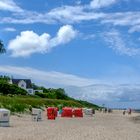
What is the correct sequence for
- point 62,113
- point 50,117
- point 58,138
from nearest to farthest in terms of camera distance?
point 58,138 → point 50,117 → point 62,113

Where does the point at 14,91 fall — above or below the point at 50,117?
above

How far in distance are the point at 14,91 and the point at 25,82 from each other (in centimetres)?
4104

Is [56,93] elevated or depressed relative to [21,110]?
elevated

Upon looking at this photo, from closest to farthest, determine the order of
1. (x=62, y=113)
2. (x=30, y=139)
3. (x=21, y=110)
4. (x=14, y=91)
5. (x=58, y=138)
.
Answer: (x=30, y=139)
(x=58, y=138)
(x=21, y=110)
(x=62, y=113)
(x=14, y=91)

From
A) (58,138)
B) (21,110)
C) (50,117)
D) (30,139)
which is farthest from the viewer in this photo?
(21,110)

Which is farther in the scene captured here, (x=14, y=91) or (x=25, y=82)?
(x=25, y=82)

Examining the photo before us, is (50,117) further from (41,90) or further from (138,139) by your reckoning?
(41,90)

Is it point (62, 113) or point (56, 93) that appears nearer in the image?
point (62, 113)

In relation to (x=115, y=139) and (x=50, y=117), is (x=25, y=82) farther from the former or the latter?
(x=115, y=139)

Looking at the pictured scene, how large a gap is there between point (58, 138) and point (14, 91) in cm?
7976

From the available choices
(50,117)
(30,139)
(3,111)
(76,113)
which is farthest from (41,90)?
(30,139)

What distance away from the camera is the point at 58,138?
24.2 metres

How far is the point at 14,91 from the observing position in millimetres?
103125

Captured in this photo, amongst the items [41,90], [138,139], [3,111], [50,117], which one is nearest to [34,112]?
[50,117]
